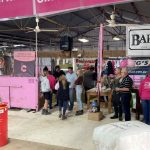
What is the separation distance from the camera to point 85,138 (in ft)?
21.6

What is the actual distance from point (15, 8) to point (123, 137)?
410 centimetres

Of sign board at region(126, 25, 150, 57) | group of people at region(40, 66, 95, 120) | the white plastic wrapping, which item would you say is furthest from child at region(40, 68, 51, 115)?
the white plastic wrapping

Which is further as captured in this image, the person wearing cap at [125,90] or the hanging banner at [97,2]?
the person wearing cap at [125,90]

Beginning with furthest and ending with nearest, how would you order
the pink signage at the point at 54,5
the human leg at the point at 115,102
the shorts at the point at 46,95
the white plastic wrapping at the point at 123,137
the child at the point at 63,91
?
the shorts at the point at 46,95
the child at the point at 63,91
the human leg at the point at 115,102
the pink signage at the point at 54,5
the white plastic wrapping at the point at 123,137

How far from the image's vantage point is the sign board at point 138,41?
25.6 ft

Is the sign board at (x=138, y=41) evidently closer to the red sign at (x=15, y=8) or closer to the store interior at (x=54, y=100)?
the store interior at (x=54, y=100)

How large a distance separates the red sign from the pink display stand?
358 cm

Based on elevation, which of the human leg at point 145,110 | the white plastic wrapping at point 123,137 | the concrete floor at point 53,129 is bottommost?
the concrete floor at point 53,129

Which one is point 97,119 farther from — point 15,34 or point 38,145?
point 15,34

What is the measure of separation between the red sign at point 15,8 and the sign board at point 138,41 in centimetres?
303

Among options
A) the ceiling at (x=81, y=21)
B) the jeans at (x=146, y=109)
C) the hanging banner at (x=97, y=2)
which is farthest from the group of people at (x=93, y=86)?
the hanging banner at (x=97, y=2)

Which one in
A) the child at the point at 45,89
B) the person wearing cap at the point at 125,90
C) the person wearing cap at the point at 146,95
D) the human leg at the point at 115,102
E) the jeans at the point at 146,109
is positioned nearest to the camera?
the person wearing cap at the point at 146,95

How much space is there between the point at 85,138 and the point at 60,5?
2900 mm

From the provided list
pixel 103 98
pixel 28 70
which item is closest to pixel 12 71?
pixel 28 70
